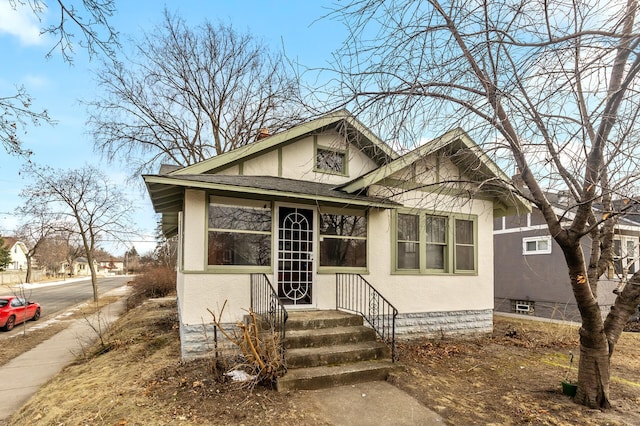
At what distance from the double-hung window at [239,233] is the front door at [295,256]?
0.32 meters

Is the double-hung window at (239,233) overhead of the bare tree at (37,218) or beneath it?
beneath

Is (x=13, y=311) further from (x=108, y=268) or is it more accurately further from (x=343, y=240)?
(x=108, y=268)

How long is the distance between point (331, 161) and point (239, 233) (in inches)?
114

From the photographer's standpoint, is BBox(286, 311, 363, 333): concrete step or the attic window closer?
BBox(286, 311, 363, 333): concrete step

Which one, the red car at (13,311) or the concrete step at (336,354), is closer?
the concrete step at (336,354)

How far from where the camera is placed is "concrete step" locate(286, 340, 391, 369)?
528 centimetres

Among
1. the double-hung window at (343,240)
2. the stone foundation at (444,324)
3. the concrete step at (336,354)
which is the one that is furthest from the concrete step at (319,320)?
the stone foundation at (444,324)

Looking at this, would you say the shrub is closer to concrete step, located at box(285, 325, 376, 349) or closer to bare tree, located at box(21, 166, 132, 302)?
bare tree, located at box(21, 166, 132, 302)

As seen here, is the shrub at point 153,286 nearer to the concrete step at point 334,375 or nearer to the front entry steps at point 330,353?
the front entry steps at point 330,353

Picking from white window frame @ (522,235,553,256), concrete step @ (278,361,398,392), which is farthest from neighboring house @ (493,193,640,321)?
concrete step @ (278,361,398,392)

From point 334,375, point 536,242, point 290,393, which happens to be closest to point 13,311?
point 290,393

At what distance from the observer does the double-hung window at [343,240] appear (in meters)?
7.41

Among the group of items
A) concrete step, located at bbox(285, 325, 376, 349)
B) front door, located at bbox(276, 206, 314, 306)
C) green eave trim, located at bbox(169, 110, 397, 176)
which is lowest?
concrete step, located at bbox(285, 325, 376, 349)

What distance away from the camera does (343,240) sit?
757 cm
